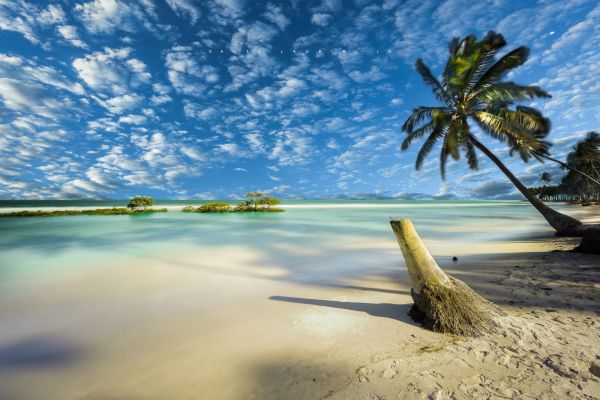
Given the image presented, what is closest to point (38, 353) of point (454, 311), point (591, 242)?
point (454, 311)

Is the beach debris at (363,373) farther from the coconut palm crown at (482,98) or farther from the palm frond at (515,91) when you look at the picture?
the palm frond at (515,91)

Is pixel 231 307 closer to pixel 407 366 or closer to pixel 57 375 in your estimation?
pixel 57 375

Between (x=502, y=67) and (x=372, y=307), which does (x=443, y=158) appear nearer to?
(x=502, y=67)

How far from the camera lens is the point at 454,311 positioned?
365 centimetres

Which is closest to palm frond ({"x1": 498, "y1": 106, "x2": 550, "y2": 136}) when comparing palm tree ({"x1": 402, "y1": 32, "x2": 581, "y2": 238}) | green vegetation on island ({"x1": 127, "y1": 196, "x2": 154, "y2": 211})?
palm tree ({"x1": 402, "y1": 32, "x2": 581, "y2": 238})

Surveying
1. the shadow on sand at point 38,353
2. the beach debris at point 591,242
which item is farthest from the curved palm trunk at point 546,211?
the shadow on sand at point 38,353

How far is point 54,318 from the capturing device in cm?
476

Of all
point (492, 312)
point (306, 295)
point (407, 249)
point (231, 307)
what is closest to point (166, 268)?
point (231, 307)

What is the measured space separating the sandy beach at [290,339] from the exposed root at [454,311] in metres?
0.20

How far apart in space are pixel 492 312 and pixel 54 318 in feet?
24.2

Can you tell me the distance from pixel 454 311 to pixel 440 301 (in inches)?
7.9

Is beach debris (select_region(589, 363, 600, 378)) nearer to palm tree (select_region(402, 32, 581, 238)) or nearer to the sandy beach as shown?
the sandy beach

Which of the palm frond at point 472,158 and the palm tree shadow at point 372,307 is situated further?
the palm frond at point 472,158

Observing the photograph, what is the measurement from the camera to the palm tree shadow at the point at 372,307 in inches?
166
